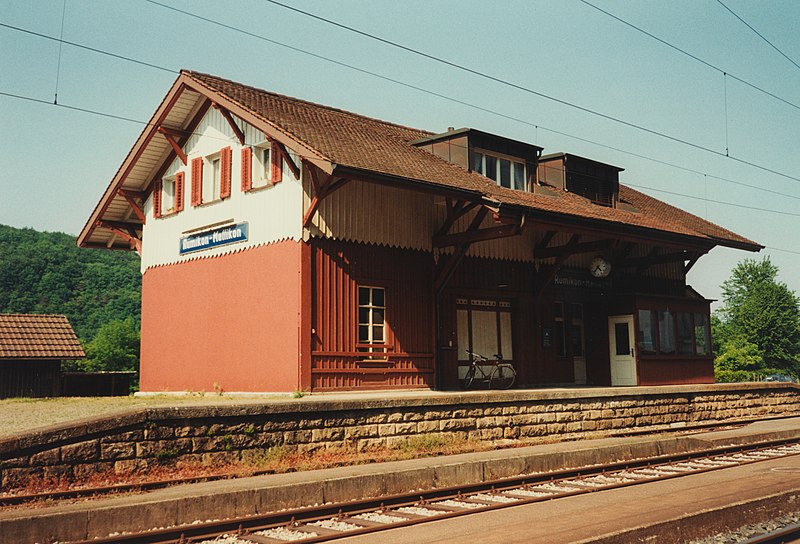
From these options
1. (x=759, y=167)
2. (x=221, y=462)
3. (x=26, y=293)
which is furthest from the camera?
(x=26, y=293)

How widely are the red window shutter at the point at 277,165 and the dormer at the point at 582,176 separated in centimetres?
911

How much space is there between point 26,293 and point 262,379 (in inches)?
1918

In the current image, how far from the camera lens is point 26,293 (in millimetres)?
58625

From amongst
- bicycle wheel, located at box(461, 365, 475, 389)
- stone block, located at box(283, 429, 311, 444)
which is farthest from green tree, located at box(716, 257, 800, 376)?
stone block, located at box(283, 429, 311, 444)

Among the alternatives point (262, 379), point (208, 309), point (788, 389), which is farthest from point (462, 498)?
point (788, 389)

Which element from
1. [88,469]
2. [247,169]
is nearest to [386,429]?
[88,469]

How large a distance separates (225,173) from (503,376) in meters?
8.32

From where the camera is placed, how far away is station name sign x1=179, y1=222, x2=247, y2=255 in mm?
17688

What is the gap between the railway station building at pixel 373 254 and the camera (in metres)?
16.2

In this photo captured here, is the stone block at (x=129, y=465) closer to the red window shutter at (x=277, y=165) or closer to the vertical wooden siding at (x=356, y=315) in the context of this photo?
the vertical wooden siding at (x=356, y=315)

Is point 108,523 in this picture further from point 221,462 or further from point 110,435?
point 221,462

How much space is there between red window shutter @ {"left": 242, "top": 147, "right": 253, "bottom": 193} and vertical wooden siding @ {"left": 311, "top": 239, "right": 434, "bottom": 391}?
253 cm

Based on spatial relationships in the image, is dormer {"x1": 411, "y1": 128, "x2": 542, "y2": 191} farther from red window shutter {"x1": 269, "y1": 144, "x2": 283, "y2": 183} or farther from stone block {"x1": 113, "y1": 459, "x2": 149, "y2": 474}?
stone block {"x1": 113, "y1": 459, "x2": 149, "y2": 474}

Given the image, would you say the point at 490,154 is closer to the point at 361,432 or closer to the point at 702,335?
the point at 702,335
